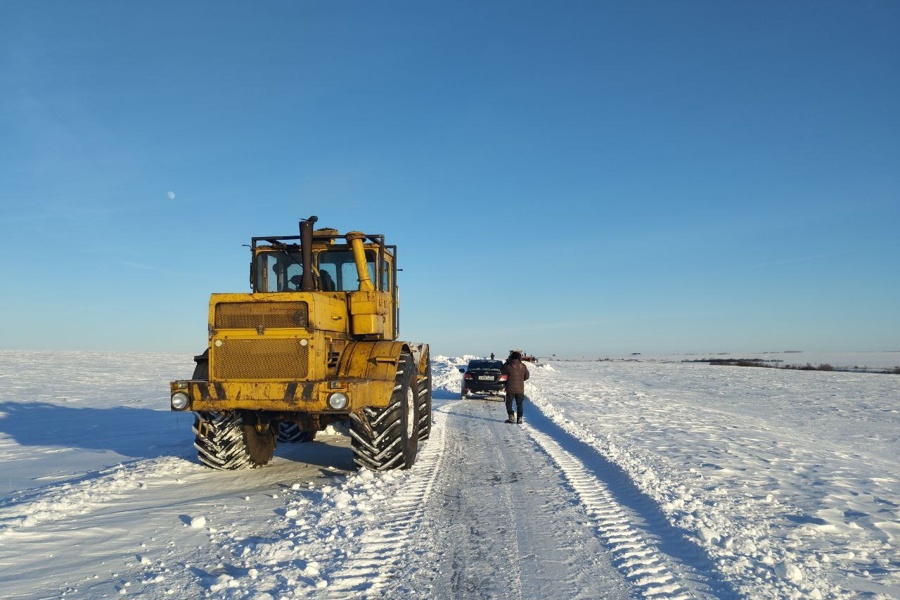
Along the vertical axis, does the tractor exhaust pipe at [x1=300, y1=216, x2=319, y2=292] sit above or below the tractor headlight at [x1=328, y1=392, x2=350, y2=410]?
above

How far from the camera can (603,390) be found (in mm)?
24953

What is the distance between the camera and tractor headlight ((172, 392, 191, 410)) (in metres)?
7.21

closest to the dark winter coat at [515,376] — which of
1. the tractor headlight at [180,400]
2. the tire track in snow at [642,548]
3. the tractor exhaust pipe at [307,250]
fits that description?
the tire track in snow at [642,548]

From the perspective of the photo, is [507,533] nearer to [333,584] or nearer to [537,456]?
[333,584]

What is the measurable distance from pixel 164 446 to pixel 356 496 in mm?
5752

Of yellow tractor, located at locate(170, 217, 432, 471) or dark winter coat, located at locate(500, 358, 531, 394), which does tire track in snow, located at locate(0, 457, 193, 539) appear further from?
dark winter coat, located at locate(500, 358, 531, 394)

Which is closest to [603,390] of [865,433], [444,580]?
[865,433]

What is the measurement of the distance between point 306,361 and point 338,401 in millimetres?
664

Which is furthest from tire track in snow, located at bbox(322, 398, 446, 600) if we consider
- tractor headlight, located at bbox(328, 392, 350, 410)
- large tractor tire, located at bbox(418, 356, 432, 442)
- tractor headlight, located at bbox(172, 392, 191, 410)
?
tractor headlight, located at bbox(172, 392, 191, 410)

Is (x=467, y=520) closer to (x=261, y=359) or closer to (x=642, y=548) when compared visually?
(x=642, y=548)

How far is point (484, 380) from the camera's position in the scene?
2055 cm

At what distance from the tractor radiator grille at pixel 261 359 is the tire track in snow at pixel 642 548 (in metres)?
3.62

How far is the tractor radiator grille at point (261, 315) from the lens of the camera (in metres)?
7.26

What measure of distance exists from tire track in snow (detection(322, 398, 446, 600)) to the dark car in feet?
41.1
